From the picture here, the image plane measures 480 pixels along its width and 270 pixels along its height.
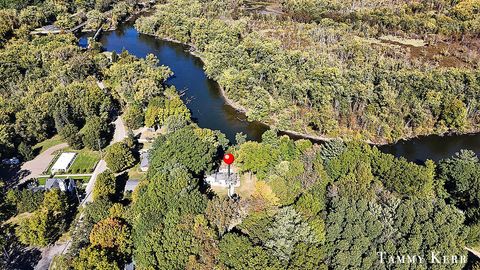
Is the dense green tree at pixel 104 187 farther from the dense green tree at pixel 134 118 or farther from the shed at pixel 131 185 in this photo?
the dense green tree at pixel 134 118

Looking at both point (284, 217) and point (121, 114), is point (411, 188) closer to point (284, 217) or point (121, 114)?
point (284, 217)

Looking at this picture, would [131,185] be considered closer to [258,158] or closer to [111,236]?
[111,236]

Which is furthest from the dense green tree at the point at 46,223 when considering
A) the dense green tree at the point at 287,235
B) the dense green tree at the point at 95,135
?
the dense green tree at the point at 287,235

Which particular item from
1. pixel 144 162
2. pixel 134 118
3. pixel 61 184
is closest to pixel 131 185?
pixel 144 162

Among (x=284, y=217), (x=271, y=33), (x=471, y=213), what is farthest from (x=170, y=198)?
(x=271, y=33)

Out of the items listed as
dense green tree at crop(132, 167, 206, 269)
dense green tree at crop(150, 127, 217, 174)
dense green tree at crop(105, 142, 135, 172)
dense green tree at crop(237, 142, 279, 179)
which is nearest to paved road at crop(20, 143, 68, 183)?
dense green tree at crop(105, 142, 135, 172)

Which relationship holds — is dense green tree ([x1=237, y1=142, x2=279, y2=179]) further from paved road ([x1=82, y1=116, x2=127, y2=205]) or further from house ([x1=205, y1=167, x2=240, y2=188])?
paved road ([x1=82, y1=116, x2=127, y2=205])
